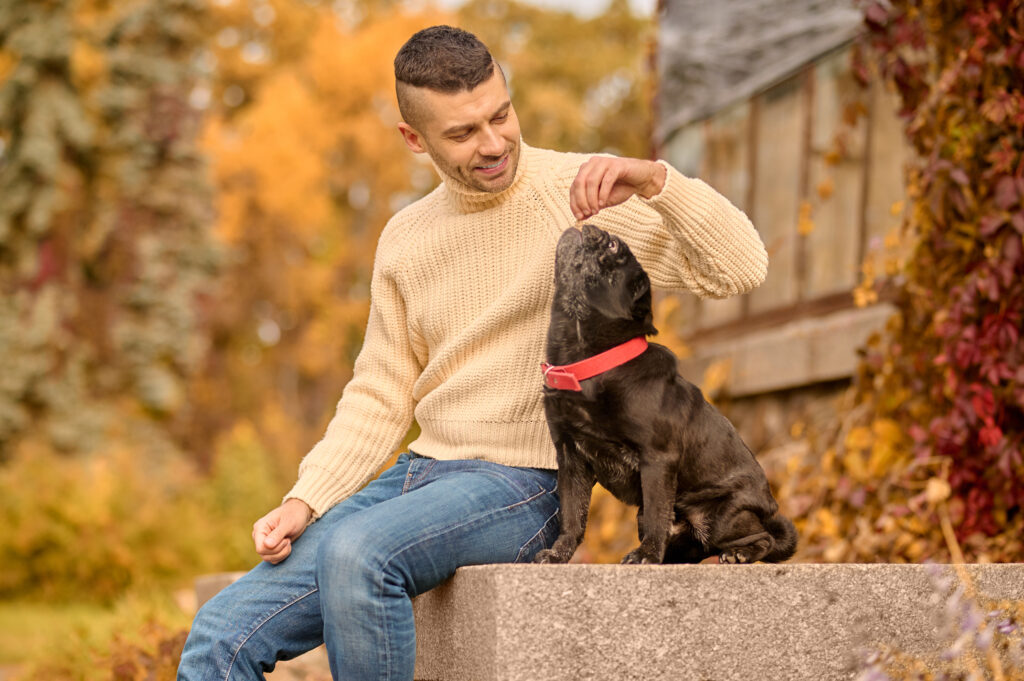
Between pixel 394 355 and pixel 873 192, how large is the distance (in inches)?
154

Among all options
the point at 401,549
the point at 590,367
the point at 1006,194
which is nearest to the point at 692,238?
the point at 590,367

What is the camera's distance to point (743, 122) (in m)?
7.49

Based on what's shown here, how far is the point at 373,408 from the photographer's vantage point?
2.86 meters

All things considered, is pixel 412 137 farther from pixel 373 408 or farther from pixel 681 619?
pixel 681 619

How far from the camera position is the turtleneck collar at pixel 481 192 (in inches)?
107

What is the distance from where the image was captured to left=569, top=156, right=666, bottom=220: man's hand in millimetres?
2252

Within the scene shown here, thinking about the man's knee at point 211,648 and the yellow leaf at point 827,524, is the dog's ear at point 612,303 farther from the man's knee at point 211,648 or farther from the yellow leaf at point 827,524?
the yellow leaf at point 827,524

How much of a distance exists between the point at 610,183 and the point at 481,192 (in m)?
0.53

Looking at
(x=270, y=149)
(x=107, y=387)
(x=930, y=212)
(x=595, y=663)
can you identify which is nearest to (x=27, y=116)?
(x=107, y=387)

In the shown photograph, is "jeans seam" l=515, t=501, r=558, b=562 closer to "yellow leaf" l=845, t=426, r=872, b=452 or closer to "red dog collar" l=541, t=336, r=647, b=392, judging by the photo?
"red dog collar" l=541, t=336, r=647, b=392

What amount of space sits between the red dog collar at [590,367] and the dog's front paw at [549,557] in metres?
0.35

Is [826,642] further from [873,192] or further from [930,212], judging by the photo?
[873,192]

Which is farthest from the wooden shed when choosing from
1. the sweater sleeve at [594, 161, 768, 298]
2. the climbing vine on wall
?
the sweater sleeve at [594, 161, 768, 298]

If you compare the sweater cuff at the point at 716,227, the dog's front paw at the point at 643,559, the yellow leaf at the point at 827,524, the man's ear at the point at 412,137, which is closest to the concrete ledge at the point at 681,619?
the dog's front paw at the point at 643,559
